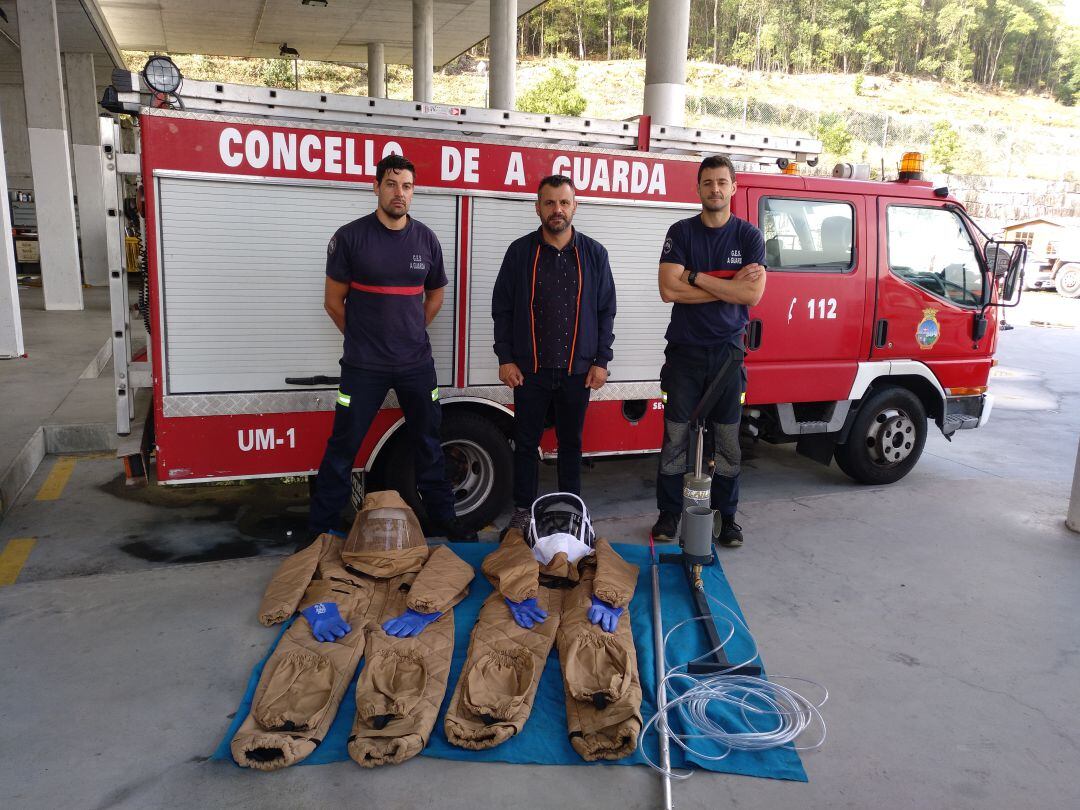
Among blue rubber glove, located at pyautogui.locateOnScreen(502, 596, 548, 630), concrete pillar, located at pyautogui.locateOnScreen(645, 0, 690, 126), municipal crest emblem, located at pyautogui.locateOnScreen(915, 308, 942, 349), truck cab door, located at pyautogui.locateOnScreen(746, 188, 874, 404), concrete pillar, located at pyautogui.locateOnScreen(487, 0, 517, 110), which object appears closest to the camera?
blue rubber glove, located at pyautogui.locateOnScreen(502, 596, 548, 630)

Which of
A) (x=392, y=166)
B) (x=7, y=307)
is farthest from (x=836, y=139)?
(x=392, y=166)

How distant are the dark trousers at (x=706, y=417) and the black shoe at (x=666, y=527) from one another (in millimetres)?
40

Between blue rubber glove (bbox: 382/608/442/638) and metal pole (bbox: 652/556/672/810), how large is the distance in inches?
38.7

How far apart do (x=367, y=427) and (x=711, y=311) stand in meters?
1.94

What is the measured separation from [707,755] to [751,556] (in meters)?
1.96

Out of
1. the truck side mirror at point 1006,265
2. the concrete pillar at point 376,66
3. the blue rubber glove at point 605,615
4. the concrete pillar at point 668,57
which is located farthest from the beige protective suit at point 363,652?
the concrete pillar at point 376,66

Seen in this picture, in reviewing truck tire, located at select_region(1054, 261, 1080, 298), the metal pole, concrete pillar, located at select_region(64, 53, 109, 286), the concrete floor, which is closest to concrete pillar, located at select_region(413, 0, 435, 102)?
concrete pillar, located at select_region(64, 53, 109, 286)

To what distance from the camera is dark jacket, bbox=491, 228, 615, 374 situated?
14.4 feet

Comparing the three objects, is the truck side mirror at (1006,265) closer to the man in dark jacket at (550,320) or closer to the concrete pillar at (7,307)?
the man in dark jacket at (550,320)

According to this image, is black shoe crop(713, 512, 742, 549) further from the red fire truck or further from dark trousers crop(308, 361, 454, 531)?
dark trousers crop(308, 361, 454, 531)

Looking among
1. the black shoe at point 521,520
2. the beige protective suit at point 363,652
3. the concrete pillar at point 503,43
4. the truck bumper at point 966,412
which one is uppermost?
the concrete pillar at point 503,43

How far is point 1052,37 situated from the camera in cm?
7275

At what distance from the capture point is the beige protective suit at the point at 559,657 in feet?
9.46

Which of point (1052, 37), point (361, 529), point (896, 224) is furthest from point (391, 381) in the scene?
point (1052, 37)
